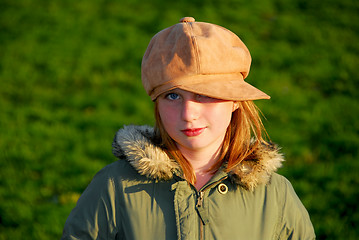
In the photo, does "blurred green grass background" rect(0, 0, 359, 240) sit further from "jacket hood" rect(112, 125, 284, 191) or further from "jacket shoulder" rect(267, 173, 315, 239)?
"jacket hood" rect(112, 125, 284, 191)

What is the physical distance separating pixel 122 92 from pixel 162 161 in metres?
3.89

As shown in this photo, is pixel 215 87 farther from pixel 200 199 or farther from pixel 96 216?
pixel 96 216

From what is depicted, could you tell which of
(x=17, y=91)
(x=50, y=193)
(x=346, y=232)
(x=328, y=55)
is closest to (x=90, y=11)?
(x=17, y=91)

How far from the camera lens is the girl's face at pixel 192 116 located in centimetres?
195

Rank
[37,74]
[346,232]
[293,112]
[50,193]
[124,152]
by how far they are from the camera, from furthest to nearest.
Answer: [37,74] → [293,112] → [50,193] → [346,232] → [124,152]

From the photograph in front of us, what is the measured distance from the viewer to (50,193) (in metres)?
4.00

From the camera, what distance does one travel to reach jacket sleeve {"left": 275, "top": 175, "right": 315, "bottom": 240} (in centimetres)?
210

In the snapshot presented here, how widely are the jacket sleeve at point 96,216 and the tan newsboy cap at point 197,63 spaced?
56cm

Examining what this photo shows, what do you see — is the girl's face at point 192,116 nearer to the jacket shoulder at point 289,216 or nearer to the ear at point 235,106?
the ear at point 235,106

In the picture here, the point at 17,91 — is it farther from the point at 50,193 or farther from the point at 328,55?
the point at 328,55

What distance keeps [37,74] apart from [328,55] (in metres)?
4.63

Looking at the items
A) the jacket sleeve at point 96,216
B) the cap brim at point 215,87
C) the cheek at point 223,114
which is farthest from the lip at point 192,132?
the jacket sleeve at point 96,216

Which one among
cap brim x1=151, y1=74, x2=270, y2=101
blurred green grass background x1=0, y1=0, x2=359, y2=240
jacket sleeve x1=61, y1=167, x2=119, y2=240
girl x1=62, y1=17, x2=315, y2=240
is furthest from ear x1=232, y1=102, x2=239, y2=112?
blurred green grass background x1=0, y1=0, x2=359, y2=240

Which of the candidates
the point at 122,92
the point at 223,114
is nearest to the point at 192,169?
the point at 223,114
